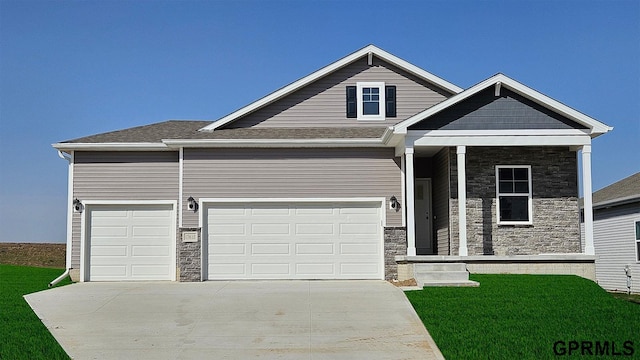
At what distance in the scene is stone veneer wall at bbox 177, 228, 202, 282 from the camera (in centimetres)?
1817

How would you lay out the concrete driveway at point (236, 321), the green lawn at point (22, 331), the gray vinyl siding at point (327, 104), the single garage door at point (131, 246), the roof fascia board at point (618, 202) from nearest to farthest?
the green lawn at point (22, 331) → the concrete driveway at point (236, 321) → the single garage door at point (131, 246) → the gray vinyl siding at point (327, 104) → the roof fascia board at point (618, 202)

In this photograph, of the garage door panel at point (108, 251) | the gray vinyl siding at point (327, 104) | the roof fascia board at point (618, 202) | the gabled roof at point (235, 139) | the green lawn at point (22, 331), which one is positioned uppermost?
the gray vinyl siding at point (327, 104)

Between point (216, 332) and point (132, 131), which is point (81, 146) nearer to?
point (132, 131)

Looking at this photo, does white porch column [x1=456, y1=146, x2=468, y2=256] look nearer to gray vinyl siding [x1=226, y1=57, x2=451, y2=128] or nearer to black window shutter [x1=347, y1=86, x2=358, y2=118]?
gray vinyl siding [x1=226, y1=57, x2=451, y2=128]

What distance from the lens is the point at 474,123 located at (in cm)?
1747

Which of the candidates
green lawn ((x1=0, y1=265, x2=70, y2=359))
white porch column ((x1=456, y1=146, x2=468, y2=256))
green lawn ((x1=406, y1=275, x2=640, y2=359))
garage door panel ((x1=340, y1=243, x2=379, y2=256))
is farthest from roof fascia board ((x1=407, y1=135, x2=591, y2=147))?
green lawn ((x1=0, y1=265, x2=70, y2=359))

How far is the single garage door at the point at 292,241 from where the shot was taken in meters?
18.4

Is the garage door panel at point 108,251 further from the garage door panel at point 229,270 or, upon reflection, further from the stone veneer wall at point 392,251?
the stone veneer wall at point 392,251

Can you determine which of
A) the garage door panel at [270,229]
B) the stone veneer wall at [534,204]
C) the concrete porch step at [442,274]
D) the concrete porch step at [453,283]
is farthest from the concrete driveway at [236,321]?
the stone veneer wall at [534,204]

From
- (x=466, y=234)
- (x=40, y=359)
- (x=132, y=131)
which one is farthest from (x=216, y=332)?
(x=132, y=131)

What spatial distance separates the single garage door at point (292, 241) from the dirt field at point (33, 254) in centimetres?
1399

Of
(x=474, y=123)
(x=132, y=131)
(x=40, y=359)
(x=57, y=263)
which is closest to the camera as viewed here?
(x=40, y=359)

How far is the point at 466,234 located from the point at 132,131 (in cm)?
938

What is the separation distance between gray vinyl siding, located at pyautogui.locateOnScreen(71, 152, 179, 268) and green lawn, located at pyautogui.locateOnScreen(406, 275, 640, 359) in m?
7.32
